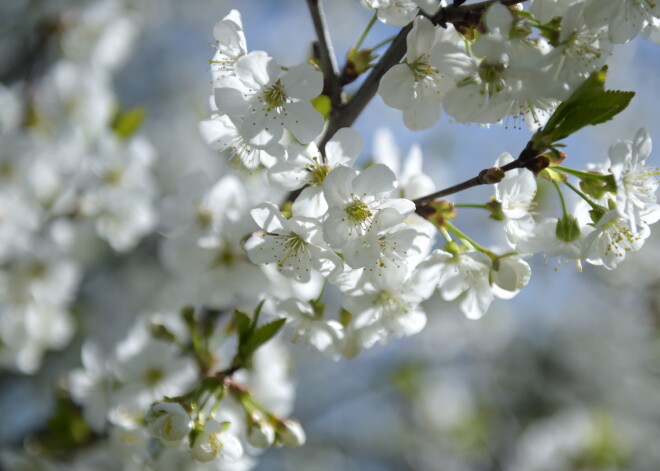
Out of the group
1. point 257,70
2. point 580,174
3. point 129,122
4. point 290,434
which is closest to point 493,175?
point 580,174

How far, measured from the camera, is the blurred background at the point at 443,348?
4145 mm

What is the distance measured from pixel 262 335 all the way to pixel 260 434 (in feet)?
1.02

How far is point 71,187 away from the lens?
277cm

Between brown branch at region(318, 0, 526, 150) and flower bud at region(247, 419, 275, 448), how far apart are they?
2.51 feet

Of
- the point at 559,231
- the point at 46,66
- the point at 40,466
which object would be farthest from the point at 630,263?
the point at 46,66

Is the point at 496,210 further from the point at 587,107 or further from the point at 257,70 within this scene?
the point at 257,70

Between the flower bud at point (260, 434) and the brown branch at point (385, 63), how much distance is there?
2.51 feet

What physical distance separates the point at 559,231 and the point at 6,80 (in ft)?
13.9

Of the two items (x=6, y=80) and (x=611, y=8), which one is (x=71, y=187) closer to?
(x=6, y=80)

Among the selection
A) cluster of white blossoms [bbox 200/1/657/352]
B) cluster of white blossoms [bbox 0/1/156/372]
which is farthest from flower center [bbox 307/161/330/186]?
cluster of white blossoms [bbox 0/1/156/372]

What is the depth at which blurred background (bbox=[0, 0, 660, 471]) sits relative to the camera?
13.6 ft

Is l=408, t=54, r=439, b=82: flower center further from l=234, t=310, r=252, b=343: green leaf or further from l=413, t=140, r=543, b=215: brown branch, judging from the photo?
l=234, t=310, r=252, b=343: green leaf

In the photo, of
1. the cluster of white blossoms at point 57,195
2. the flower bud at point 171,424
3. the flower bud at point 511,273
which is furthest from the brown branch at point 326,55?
the cluster of white blossoms at point 57,195

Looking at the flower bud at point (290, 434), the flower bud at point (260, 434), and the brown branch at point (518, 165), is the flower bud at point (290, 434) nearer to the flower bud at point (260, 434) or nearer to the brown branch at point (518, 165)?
the flower bud at point (260, 434)
